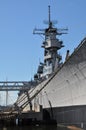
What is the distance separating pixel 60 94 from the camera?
3353cm

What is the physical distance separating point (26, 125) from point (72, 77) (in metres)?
6.80

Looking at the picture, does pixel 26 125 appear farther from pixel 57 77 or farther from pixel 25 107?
pixel 25 107

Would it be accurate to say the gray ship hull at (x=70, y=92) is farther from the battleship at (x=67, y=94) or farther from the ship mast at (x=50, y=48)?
→ the ship mast at (x=50, y=48)

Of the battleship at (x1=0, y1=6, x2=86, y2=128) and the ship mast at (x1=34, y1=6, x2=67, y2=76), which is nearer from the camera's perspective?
the battleship at (x1=0, y1=6, x2=86, y2=128)

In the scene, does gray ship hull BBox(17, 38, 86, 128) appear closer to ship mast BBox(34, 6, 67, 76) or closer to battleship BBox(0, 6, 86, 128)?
battleship BBox(0, 6, 86, 128)

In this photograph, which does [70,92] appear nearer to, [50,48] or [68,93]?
[68,93]

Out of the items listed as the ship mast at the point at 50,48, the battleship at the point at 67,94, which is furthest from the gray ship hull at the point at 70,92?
the ship mast at the point at 50,48

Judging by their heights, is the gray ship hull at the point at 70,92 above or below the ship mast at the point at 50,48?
below

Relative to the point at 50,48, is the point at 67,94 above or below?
below

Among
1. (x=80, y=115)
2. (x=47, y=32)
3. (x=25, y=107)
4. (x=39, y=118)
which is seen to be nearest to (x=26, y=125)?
(x=39, y=118)

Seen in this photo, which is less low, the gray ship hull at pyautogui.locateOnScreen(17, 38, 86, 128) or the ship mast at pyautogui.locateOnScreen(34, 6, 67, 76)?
the ship mast at pyautogui.locateOnScreen(34, 6, 67, 76)

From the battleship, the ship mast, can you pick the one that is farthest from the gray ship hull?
the ship mast

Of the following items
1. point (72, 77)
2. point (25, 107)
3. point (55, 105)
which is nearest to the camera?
point (72, 77)

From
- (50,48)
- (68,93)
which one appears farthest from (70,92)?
(50,48)
